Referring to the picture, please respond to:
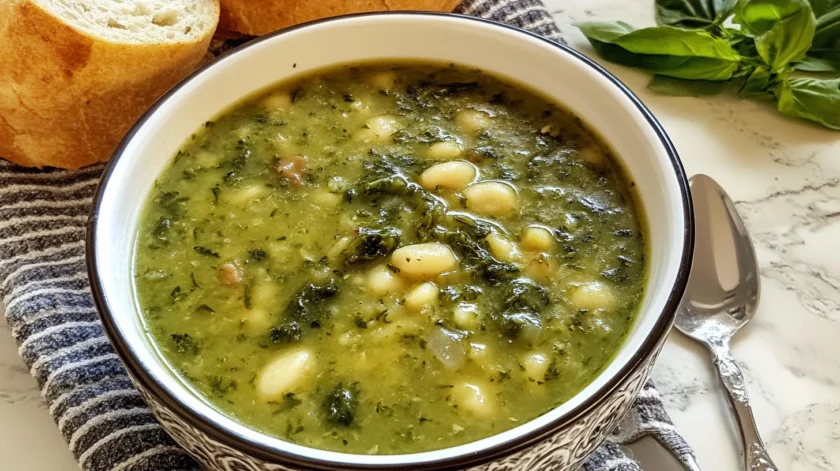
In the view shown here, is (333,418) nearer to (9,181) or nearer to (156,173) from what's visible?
(156,173)

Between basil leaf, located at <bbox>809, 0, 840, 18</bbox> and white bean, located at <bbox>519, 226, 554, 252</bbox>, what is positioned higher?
basil leaf, located at <bbox>809, 0, 840, 18</bbox>

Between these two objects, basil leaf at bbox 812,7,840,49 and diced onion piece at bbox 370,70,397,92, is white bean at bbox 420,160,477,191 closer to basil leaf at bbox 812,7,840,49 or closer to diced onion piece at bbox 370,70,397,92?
diced onion piece at bbox 370,70,397,92

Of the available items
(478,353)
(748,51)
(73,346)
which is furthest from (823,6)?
(73,346)

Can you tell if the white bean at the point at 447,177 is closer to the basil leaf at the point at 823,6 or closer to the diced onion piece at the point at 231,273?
the diced onion piece at the point at 231,273

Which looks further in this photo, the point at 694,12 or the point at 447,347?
the point at 694,12

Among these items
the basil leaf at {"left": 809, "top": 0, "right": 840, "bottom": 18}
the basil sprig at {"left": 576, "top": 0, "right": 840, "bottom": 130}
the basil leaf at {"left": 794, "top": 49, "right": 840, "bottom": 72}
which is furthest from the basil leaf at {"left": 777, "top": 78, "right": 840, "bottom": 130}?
the basil leaf at {"left": 809, "top": 0, "right": 840, "bottom": 18}

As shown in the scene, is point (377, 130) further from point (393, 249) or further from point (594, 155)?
point (594, 155)
